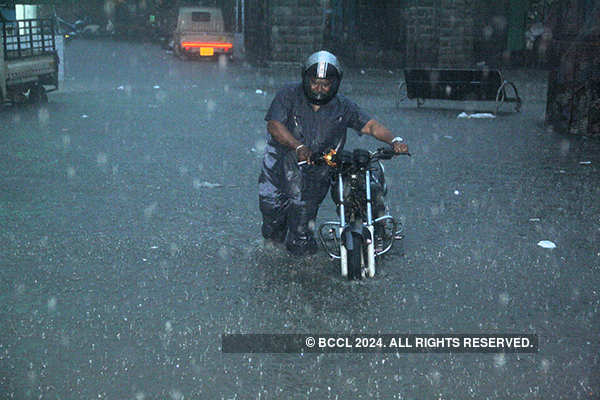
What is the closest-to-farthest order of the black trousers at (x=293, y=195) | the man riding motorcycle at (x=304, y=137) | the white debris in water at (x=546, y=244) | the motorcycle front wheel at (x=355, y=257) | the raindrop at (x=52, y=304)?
the raindrop at (x=52, y=304), the motorcycle front wheel at (x=355, y=257), the man riding motorcycle at (x=304, y=137), the black trousers at (x=293, y=195), the white debris in water at (x=546, y=244)

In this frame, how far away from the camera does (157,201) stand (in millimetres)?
8906

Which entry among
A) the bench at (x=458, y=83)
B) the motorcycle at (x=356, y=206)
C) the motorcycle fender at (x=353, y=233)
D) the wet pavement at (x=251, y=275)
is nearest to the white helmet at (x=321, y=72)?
the motorcycle at (x=356, y=206)

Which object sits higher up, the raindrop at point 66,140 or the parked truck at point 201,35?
the parked truck at point 201,35

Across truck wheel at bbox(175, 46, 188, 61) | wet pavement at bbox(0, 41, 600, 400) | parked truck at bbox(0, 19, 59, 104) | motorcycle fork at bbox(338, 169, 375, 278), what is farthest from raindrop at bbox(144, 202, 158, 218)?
truck wheel at bbox(175, 46, 188, 61)

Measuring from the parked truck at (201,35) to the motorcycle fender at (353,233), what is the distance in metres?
26.2

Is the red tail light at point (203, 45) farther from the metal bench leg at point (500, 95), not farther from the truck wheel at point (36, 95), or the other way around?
the metal bench leg at point (500, 95)

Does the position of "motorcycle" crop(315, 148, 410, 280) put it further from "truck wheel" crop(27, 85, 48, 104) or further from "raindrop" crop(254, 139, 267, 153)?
"truck wheel" crop(27, 85, 48, 104)

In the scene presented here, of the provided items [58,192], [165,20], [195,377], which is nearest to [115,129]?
[58,192]

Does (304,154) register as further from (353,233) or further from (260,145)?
(260,145)

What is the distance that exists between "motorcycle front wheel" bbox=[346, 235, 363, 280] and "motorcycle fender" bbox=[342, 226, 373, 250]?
0.02 metres

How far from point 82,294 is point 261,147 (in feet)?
22.1

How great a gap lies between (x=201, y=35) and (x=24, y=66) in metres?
15.4

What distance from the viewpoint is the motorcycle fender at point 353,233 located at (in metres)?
6.18

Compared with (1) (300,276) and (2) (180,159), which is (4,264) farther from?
(2) (180,159)
